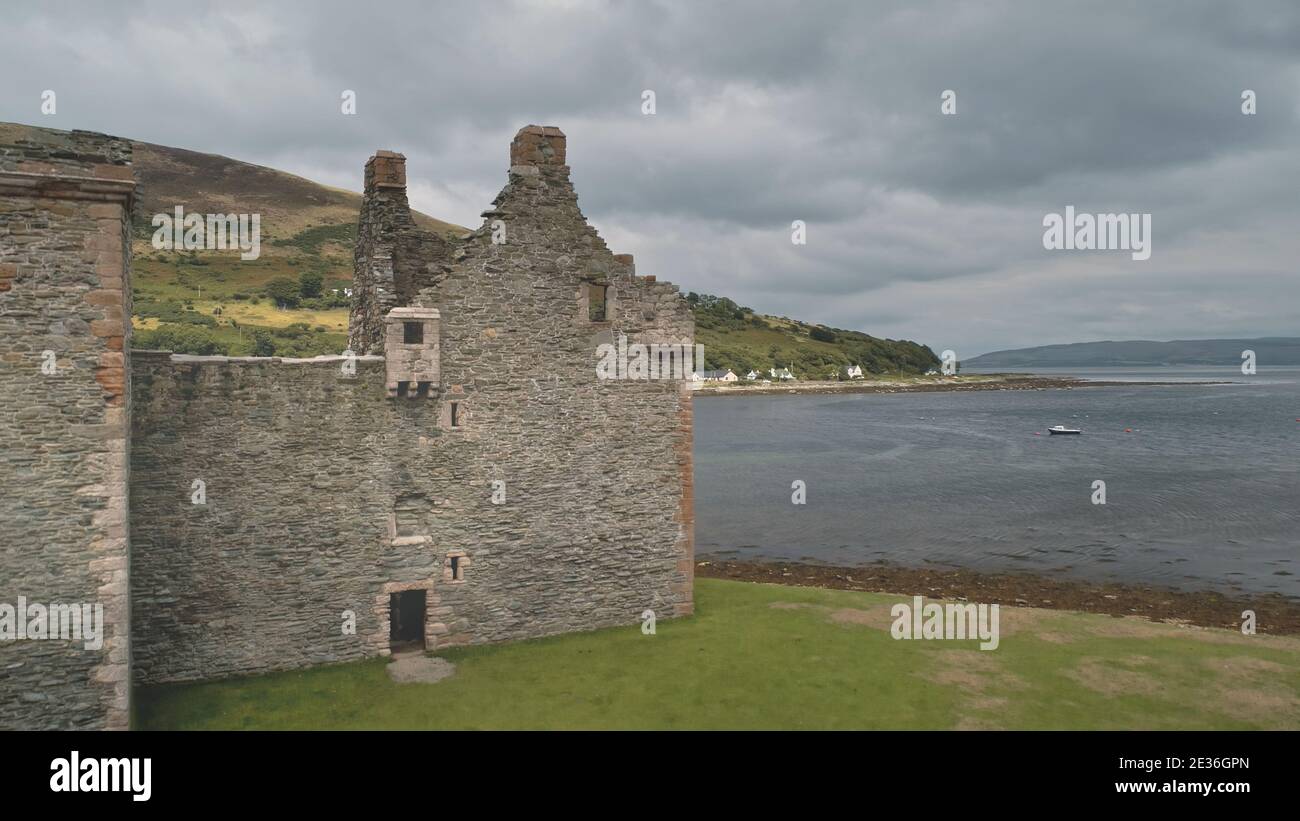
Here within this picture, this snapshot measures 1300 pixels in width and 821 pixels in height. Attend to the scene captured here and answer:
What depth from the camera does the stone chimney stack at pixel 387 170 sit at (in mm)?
16688

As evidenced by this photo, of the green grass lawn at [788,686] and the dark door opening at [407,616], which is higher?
the dark door opening at [407,616]

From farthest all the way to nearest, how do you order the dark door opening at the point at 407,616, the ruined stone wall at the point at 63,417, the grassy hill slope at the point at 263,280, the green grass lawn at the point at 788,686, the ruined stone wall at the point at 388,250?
the grassy hill slope at the point at 263,280
the dark door opening at the point at 407,616
the ruined stone wall at the point at 388,250
the green grass lawn at the point at 788,686
the ruined stone wall at the point at 63,417

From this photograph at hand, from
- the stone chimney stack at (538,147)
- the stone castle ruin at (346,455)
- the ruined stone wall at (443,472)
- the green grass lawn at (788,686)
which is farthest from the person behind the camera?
the stone chimney stack at (538,147)

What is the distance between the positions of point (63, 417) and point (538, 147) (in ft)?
30.9

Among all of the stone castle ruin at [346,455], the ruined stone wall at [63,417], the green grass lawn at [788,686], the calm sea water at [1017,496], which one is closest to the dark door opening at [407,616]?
the stone castle ruin at [346,455]

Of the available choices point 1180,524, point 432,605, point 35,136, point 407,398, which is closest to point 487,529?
point 432,605

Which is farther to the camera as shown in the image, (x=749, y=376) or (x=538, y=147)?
(x=749, y=376)

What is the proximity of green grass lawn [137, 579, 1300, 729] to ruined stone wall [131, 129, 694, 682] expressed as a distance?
86 centimetres

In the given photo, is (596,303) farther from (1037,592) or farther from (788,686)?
(1037,592)

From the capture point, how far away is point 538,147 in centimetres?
1639

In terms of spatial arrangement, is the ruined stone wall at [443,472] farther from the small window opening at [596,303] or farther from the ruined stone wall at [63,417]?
the ruined stone wall at [63,417]

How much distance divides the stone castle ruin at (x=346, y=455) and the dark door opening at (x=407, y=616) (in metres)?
0.06

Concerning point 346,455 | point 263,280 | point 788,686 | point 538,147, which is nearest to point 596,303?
point 538,147

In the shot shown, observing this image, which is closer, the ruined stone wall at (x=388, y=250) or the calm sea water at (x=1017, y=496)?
the ruined stone wall at (x=388, y=250)
